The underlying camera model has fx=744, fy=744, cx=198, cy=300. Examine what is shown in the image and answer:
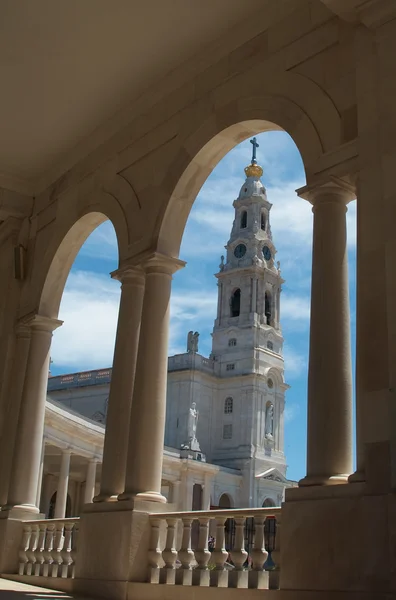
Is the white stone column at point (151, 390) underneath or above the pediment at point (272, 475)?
underneath

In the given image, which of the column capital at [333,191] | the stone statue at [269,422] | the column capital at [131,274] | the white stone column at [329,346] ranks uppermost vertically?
the stone statue at [269,422]

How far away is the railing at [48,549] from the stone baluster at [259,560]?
7377mm

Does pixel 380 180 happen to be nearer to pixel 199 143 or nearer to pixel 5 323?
pixel 199 143

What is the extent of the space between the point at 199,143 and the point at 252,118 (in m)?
2.07

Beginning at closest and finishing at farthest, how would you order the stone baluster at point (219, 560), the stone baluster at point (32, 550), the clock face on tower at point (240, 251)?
the stone baluster at point (219, 560) < the stone baluster at point (32, 550) < the clock face on tower at point (240, 251)

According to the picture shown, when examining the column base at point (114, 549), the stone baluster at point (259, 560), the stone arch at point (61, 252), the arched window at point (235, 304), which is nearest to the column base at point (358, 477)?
the stone baluster at point (259, 560)

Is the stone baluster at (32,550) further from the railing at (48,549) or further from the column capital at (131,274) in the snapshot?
the column capital at (131,274)

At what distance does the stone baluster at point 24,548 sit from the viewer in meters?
23.4

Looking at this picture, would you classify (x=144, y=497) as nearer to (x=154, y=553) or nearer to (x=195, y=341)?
(x=154, y=553)

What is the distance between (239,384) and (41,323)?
350 feet

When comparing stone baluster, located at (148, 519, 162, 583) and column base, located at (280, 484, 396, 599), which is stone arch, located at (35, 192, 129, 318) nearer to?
stone baluster, located at (148, 519, 162, 583)

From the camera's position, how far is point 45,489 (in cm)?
8581

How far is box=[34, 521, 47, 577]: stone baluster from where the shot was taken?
22.3 m

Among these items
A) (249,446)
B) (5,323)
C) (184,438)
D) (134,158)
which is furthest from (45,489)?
(134,158)
